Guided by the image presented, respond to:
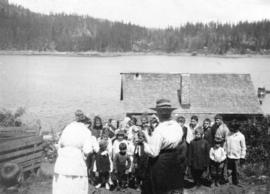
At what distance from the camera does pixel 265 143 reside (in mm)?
10836

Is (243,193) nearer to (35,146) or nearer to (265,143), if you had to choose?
(265,143)

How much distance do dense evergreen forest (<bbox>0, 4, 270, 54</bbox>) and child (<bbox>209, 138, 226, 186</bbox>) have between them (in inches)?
3511

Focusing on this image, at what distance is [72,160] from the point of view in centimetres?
510

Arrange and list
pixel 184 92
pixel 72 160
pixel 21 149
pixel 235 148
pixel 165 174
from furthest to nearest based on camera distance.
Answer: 1. pixel 184 92
2. pixel 21 149
3. pixel 235 148
4. pixel 72 160
5. pixel 165 174

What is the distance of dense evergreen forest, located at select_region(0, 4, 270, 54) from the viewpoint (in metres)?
103

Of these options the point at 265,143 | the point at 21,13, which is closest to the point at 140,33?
the point at 21,13

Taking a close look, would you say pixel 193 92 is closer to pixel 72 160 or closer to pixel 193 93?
pixel 193 93

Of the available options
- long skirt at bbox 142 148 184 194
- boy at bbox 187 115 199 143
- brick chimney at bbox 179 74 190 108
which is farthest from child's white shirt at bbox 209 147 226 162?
brick chimney at bbox 179 74 190 108

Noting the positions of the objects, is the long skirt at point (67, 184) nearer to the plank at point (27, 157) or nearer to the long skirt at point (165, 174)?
the long skirt at point (165, 174)

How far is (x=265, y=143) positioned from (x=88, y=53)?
122m

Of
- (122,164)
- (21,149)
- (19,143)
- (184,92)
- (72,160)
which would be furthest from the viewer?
(184,92)

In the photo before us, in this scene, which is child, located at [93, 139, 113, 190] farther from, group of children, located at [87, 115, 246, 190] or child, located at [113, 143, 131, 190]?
child, located at [113, 143, 131, 190]

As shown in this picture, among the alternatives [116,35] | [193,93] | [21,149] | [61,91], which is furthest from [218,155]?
[116,35]

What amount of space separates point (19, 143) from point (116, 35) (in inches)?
5399
